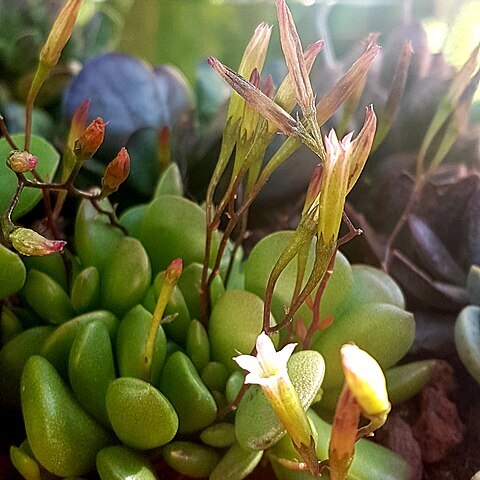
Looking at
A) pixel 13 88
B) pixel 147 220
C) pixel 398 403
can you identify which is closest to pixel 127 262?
pixel 147 220

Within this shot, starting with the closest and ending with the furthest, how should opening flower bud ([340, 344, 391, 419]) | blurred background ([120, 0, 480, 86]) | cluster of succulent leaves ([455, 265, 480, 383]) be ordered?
opening flower bud ([340, 344, 391, 419]) → cluster of succulent leaves ([455, 265, 480, 383]) → blurred background ([120, 0, 480, 86])

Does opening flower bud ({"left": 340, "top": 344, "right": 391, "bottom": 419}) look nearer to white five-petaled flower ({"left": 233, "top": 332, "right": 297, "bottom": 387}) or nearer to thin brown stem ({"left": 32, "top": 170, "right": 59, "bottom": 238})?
white five-petaled flower ({"left": 233, "top": 332, "right": 297, "bottom": 387})

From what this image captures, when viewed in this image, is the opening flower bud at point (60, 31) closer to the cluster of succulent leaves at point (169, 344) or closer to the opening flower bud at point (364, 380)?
the cluster of succulent leaves at point (169, 344)

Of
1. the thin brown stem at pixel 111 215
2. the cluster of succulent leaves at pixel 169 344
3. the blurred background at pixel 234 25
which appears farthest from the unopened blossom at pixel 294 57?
the blurred background at pixel 234 25

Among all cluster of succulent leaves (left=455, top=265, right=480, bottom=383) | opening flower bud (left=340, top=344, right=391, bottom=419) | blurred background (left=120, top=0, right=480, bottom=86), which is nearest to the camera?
opening flower bud (left=340, top=344, right=391, bottom=419)

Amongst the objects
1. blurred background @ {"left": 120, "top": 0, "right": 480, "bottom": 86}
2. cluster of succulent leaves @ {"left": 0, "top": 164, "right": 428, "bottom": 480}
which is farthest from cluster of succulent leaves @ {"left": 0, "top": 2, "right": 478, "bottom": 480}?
blurred background @ {"left": 120, "top": 0, "right": 480, "bottom": 86}

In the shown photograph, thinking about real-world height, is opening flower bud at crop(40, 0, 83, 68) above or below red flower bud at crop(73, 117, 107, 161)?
above

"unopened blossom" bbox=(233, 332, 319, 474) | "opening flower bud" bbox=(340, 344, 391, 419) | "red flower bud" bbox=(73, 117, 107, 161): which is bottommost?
"unopened blossom" bbox=(233, 332, 319, 474)
